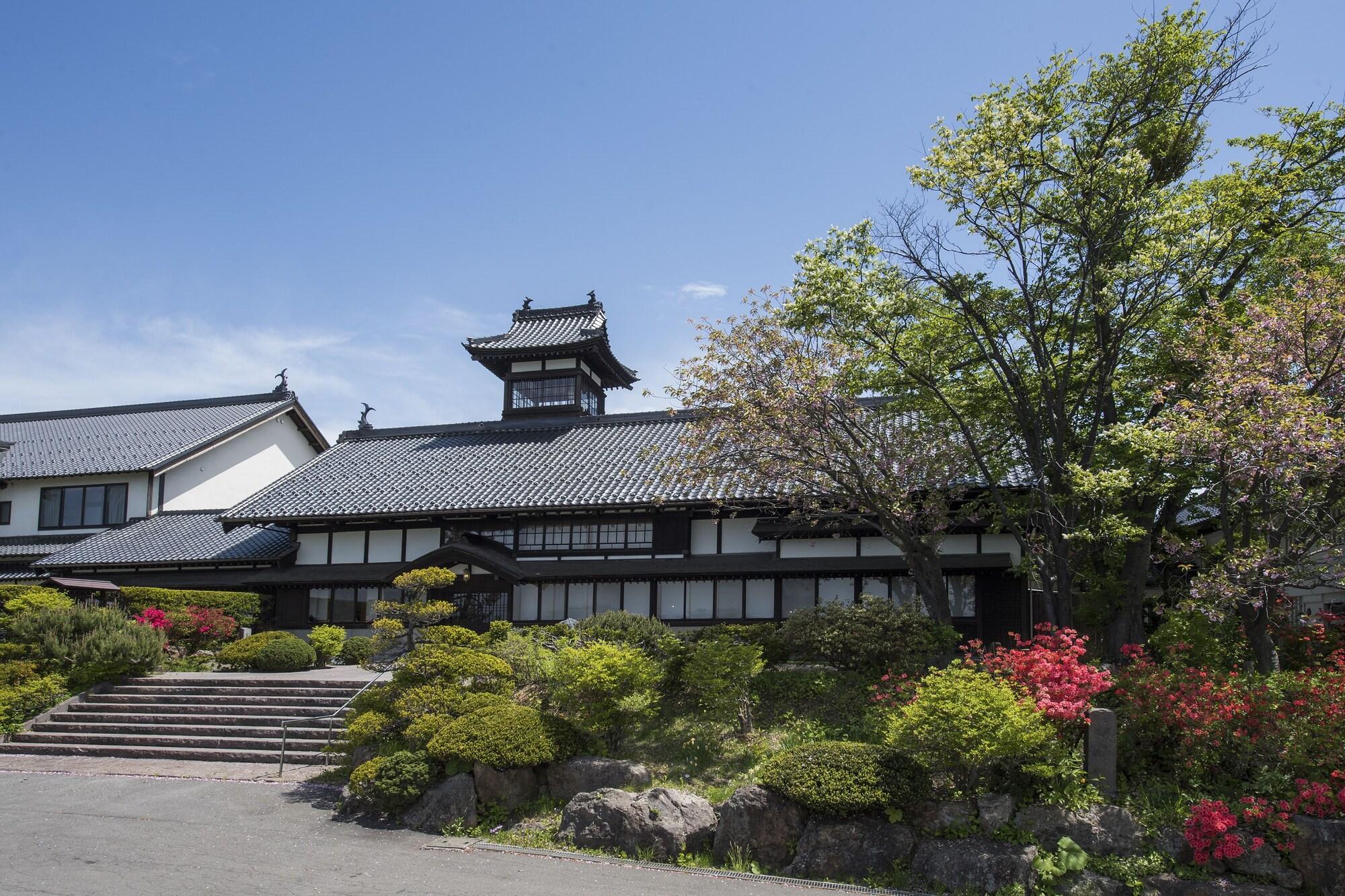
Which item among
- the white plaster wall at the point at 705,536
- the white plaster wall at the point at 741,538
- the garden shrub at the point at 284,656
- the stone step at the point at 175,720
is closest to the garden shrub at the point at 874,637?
the white plaster wall at the point at 741,538

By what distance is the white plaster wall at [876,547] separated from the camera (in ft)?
72.2

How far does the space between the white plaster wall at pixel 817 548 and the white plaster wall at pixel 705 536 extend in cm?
185

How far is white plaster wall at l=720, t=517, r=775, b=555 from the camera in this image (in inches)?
926

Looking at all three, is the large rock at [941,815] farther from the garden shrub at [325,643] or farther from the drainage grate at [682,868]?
the garden shrub at [325,643]

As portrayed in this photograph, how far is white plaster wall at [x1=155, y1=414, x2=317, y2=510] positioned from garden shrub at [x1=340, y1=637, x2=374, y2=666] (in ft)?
42.1

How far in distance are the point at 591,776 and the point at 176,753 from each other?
8531 millimetres

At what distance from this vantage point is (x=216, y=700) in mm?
18703

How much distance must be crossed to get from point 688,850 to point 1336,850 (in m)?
6.75

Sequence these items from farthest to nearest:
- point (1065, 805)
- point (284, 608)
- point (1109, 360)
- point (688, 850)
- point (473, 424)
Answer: point (473, 424) → point (284, 608) → point (1109, 360) → point (688, 850) → point (1065, 805)

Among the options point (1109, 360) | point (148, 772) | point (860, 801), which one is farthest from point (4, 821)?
point (1109, 360)

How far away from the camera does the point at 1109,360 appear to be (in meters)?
14.3

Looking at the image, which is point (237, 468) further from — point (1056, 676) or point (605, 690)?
point (1056, 676)

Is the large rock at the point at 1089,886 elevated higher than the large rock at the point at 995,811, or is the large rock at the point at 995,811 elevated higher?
the large rock at the point at 995,811

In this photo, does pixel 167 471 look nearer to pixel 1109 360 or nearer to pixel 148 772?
pixel 148 772
